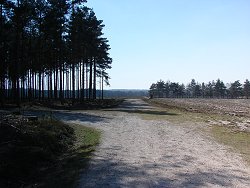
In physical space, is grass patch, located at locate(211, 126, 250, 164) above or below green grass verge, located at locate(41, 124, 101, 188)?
below

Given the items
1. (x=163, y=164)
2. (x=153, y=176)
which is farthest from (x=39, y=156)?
(x=153, y=176)

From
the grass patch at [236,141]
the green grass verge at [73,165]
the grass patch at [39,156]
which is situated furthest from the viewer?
the grass patch at [236,141]

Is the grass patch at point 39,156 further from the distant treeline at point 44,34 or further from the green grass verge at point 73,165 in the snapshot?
the distant treeline at point 44,34

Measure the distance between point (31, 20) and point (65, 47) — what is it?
20.1 ft

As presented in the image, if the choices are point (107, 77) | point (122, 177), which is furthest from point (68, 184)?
point (107, 77)

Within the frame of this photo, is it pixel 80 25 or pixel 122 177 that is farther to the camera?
pixel 80 25

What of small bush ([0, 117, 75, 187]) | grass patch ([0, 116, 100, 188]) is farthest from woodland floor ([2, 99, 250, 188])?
small bush ([0, 117, 75, 187])

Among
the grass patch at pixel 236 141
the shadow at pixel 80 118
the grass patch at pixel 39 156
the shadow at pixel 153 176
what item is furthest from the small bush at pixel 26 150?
the shadow at pixel 80 118

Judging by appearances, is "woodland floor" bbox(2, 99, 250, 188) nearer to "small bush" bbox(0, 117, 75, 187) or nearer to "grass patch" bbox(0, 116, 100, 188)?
"grass patch" bbox(0, 116, 100, 188)

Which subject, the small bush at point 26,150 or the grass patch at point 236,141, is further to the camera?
the grass patch at point 236,141

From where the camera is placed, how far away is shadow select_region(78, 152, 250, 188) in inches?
372

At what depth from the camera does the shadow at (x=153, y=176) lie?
9438mm

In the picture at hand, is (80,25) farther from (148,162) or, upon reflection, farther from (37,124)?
(148,162)

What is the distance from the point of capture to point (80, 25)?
145ft
